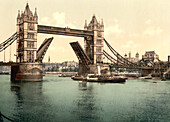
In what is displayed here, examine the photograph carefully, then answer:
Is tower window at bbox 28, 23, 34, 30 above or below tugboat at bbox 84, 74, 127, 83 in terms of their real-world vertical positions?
above

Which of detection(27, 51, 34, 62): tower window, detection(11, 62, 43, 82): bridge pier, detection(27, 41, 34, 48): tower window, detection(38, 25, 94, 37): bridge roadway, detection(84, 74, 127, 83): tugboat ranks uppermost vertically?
detection(38, 25, 94, 37): bridge roadway

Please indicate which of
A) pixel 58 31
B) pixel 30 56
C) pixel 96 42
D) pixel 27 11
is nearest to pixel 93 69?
pixel 96 42

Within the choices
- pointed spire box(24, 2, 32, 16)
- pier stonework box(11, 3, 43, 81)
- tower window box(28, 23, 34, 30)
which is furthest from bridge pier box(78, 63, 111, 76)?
pointed spire box(24, 2, 32, 16)

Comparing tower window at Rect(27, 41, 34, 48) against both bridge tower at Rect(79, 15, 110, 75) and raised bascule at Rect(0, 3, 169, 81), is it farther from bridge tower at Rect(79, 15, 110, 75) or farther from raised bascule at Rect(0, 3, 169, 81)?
bridge tower at Rect(79, 15, 110, 75)

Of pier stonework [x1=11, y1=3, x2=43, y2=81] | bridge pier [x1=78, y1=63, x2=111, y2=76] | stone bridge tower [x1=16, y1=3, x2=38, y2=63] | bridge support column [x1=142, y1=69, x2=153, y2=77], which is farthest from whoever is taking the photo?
bridge support column [x1=142, y1=69, x2=153, y2=77]

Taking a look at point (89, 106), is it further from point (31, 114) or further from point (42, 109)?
point (31, 114)

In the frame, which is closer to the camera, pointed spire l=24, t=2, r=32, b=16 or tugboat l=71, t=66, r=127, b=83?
pointed spire l=24, t=2, r=32, b=16

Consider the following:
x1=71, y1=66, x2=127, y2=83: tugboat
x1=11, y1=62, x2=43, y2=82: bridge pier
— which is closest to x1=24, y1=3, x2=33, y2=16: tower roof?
x1=11, y1=62, x2=43, y2=82: bridge pier

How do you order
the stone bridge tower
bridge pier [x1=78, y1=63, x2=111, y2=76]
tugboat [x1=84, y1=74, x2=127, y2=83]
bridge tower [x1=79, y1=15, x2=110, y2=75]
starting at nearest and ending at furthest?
the stone bridge tower, tugboat [x1=84, y1=74, x2=127, y2=83], bridge pier [x1=78, y1=63, x2=111, y2=76], bridge tower [x1=79, y1=15, x2=110, y2=75]
